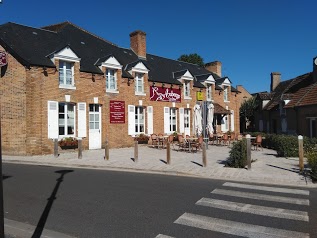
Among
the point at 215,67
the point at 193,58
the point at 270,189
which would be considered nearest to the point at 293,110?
the point at 215,67

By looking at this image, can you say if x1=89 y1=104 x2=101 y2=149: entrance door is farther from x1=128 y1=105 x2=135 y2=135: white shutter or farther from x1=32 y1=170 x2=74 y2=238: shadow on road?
x1=32 y1=170 x2=74 y2=238: shadow on road

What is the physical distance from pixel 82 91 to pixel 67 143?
10.3 feet

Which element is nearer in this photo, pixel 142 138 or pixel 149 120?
pixel 142 138

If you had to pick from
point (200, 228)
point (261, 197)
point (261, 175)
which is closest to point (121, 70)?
point (261, 175)

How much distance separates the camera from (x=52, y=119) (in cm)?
1744

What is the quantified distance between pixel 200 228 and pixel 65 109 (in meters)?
Result: 14.5

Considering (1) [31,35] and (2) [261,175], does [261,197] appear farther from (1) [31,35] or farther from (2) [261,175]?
(1) [31,35]

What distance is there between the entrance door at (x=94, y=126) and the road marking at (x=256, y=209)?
1351 cm

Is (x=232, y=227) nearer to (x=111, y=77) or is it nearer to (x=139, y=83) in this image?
(x=111, y=77)

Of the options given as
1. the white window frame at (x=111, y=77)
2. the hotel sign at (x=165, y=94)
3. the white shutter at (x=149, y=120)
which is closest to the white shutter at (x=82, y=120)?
the white window frame at (x=111, y=77)

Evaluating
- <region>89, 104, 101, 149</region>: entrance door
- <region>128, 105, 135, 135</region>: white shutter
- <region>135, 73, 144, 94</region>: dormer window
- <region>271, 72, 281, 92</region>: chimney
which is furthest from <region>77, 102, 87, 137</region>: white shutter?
<region>271, 72, 281, 92</region>: chimney

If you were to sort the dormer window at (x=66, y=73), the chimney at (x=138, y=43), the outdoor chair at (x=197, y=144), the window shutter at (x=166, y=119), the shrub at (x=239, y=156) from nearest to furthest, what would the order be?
the shrub at (x=239, y=156) < the outdoor chair at (x=197, y=144) < the dormer window at (x=66, y=73) < the window shutter at (x=166, y=119) < the chimney at (x=138, y=43)

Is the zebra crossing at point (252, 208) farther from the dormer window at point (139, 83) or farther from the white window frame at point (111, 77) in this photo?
the dormer window at point (139, 83)

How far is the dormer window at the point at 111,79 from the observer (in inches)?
818
